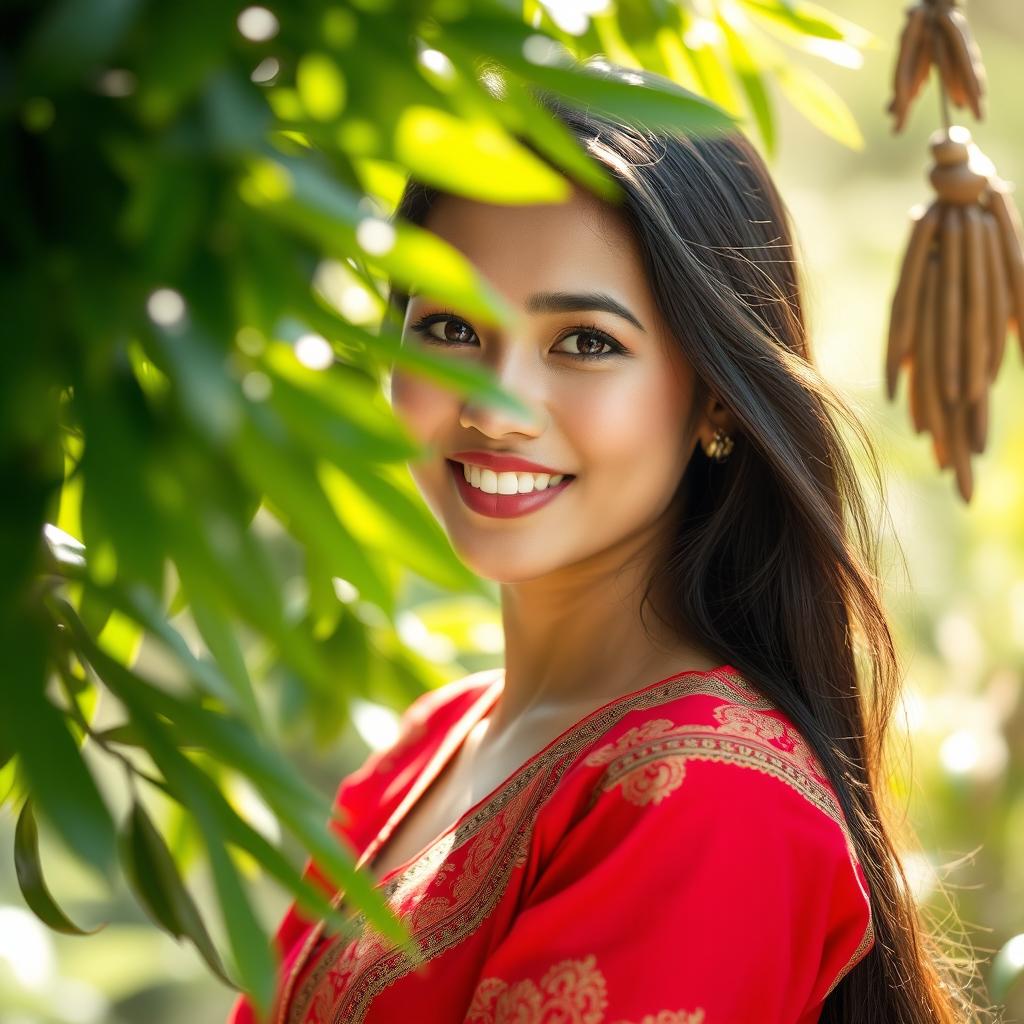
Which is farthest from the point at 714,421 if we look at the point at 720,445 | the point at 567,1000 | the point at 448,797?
the point at 567,1000

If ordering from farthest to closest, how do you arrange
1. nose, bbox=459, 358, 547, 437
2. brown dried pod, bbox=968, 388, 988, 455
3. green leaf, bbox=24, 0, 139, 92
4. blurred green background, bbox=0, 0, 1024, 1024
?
blurred green background, bbox=0, 0, 1024, 1024 → brown dried pod, bbox=968, 388, 988, 455 → nose, bbox=459, 358, 547, 437 → green leaf, bbox=24, 0, 139, 92

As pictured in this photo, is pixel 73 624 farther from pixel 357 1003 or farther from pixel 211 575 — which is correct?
pixel 357 1003

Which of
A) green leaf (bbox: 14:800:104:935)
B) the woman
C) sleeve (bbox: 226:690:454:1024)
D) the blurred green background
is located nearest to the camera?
green leaf (bbox: 14:800:104:935)

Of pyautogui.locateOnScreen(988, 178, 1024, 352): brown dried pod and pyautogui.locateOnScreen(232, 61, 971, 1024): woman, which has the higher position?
pyautogui.locateOnScreen(988, 178, 1024, 352): brown dried pod

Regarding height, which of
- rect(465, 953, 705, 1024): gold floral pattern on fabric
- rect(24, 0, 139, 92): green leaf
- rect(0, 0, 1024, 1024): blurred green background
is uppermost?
rect(24, 0, 139, 92): green leaf

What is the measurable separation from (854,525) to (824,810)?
1.23 feet

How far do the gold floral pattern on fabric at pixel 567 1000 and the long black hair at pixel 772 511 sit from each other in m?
0.30

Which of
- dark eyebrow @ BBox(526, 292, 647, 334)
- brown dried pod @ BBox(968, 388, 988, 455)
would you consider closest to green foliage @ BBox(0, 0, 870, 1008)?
dark eyebrow @ BBox(526, 292, 647, 334)

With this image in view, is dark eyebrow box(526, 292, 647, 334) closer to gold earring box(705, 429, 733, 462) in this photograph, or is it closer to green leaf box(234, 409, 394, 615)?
gold earring box(705, 429, 733, 462)

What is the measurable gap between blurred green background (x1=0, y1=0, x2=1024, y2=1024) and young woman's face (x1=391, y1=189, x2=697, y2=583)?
16cm

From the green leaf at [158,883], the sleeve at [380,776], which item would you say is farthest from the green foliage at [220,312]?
the sleeve at [380,776]

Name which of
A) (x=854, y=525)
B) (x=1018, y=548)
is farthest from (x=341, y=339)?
(x=1018, y=548)

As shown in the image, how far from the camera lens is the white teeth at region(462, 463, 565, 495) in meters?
1.18

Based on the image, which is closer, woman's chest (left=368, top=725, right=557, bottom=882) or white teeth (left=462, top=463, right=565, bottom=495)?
white teeth (left=462, top=463, right=565, bottom=495)
